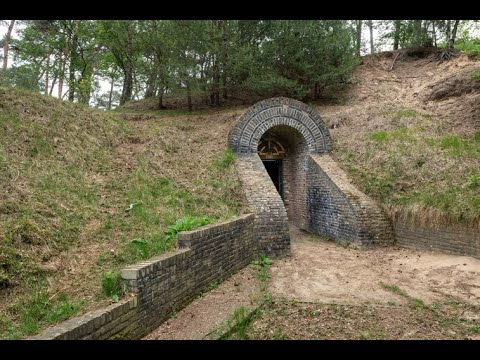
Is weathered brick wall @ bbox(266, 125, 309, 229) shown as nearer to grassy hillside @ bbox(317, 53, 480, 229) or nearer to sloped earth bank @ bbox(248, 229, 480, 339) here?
grassy hillside @ bbox(317, 53, 480, 229)

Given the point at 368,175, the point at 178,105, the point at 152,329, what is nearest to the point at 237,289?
the point at 152,329

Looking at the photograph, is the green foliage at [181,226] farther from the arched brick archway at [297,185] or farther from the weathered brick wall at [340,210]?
the weathered brick wall at [340,210]

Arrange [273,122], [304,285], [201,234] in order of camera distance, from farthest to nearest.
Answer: [273,122]
[304,285]
[201,234]

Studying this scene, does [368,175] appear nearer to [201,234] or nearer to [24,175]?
[201,234]

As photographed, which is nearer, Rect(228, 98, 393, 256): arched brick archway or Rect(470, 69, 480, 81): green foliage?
Rect(228, 98, 393, 256): arched brick archway

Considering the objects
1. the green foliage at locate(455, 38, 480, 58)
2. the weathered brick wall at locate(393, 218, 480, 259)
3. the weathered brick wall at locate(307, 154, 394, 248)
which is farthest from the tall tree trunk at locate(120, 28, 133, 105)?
the weathered brick wall at locate(393, 218, 480, 259)

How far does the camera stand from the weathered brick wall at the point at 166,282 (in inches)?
138

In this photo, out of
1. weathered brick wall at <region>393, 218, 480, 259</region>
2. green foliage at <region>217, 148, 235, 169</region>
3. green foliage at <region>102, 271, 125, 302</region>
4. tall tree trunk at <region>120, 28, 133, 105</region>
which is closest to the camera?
green foliage at <region>102, 271, 125, 302</region>

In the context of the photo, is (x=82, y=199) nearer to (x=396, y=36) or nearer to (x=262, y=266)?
(x=262, y=266)

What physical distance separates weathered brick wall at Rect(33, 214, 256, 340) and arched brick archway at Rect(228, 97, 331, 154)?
178 inches

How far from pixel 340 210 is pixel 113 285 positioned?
758cm

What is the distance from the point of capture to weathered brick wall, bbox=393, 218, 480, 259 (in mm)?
7637

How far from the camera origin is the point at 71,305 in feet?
12.7
